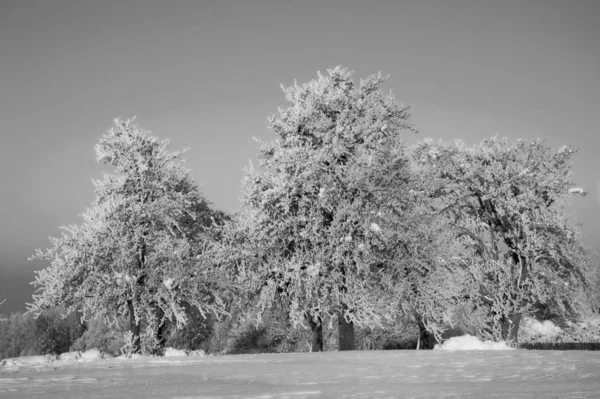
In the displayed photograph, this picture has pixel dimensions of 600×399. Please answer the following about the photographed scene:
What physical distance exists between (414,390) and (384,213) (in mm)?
15552

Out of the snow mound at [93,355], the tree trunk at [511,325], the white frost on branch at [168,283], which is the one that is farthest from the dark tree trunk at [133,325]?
the tree trunk at [511,325]

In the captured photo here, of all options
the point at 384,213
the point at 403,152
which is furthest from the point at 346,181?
the point at 403,152

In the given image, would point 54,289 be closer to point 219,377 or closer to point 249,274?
point 249,274

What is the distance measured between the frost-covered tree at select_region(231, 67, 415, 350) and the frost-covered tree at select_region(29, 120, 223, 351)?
2.95 metres

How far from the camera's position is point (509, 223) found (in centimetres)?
2681

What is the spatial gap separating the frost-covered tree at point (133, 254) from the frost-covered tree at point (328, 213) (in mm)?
2948

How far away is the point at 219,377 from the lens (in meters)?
5.95

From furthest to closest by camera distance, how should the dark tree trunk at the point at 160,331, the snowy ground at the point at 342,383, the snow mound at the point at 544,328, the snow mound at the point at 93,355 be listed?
the snow mound at the point at 544,328 < the dark tree trunk at the point at 160,331 < the snow mound at the point at 93,355 < the snowy ground at the point at 342,383

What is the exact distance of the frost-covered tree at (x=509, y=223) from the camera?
25578 mm

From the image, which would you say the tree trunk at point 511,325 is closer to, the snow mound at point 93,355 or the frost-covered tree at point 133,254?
the frost-covered tree at point 133,254

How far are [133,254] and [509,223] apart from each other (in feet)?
56.3

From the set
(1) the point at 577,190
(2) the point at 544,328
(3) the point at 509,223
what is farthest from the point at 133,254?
(2) the point at 544,328

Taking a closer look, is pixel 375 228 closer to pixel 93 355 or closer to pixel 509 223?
pixel 93 355

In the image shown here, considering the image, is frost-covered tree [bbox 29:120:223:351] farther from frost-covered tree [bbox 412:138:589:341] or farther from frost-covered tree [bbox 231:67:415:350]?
frost-covered tree [bbox 412:138:589:341]
